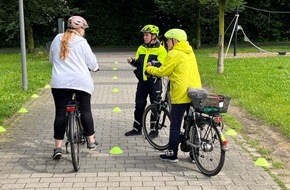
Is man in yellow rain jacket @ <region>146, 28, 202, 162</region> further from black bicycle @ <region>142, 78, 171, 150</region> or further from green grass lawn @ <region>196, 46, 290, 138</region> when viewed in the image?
green grass lawn @ <region>196, 46, 290, 138</region>

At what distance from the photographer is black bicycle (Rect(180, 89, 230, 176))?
498cm

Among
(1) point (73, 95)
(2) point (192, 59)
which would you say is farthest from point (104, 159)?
(2) point (192, 59)

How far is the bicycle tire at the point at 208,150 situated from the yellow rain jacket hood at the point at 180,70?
16.8 inches

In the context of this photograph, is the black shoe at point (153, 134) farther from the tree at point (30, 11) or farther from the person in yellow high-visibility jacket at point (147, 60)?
the tree at point (30, 11)

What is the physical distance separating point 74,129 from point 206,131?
1595mm

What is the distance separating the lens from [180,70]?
17.4ft

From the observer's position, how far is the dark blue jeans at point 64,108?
545 cm

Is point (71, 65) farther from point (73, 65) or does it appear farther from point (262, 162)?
point (262, 162)

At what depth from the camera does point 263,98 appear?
32.5 ft

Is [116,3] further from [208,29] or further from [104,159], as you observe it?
[104,159]

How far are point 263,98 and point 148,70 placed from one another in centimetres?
501

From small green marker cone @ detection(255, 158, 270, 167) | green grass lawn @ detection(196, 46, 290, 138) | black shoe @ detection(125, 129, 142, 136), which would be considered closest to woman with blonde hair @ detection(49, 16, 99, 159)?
black shoe @ detection(125, 129, 142, 136)

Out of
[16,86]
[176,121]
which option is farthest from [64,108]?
[16,86]

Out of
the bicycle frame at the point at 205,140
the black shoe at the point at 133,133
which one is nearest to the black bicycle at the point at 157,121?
the black shoe at the point at 133,133
